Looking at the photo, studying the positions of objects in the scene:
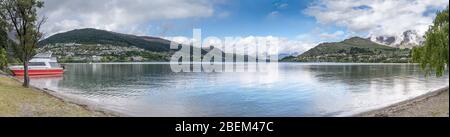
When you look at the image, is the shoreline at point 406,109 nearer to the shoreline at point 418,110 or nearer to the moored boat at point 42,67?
the shoreline at point 418,110

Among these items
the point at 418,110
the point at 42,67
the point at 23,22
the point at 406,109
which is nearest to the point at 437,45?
the point at 406,109

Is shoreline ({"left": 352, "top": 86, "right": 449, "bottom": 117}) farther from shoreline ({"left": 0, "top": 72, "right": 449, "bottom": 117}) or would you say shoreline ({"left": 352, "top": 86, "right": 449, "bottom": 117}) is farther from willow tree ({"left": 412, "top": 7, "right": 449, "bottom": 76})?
willow tree ({"left": 412, "top": 7, "right": 449, "bottom": 76})

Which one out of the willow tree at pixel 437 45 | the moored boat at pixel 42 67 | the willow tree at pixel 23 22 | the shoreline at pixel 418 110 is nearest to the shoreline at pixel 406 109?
the shoreline at pixel 418 110

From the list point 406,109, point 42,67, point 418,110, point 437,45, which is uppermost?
point 437,45

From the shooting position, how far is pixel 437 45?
3944 cm

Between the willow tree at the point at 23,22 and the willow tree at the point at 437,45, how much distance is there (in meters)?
44.1

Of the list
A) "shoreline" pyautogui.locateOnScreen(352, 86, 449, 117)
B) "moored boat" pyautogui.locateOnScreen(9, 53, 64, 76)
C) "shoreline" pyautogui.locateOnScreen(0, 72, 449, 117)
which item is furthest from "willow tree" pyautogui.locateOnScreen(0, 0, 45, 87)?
"moored boat" pyautogui.locateOnScreen(9, 53, 64, 76)

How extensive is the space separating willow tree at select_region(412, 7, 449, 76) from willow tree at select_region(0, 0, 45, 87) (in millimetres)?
44093

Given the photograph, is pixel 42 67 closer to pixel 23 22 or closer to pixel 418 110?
pixel 23 22

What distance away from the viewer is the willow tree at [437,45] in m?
38.6

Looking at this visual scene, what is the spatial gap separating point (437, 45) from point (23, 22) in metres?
46.5
